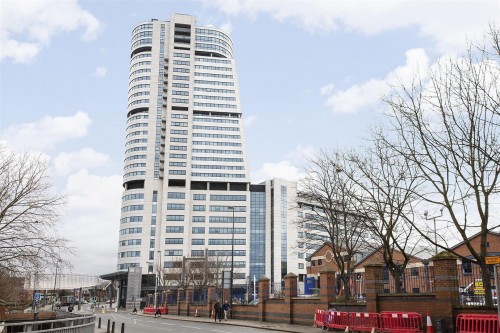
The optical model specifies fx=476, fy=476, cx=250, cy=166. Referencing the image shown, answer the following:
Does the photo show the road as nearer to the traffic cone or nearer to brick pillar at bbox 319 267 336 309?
brick pillar at bbox 319 267 336 309

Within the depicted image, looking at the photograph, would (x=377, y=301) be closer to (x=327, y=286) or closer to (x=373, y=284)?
(x=373, y=284)

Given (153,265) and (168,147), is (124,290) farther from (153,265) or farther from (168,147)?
(168,147)

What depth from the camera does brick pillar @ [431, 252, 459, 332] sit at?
18.0 metres

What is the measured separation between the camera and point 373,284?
21.7 metres

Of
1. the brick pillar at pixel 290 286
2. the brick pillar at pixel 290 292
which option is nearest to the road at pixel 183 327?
the brick pillar at pixel 290 292

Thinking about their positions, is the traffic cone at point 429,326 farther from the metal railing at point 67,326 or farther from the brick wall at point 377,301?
the metal railing at point 67,326

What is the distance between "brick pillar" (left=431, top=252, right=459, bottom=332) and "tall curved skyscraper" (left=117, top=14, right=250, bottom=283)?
11297 cm

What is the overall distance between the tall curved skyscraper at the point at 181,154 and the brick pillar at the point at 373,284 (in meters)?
109

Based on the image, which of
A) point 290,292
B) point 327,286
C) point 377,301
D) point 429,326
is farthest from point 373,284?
point 290,292

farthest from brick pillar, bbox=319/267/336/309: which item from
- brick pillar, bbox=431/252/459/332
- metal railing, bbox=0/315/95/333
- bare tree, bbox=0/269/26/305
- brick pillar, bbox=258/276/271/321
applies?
bare tree, bbox=0/269/26/305

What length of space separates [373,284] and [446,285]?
4119 mm

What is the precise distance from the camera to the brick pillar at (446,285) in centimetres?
1803

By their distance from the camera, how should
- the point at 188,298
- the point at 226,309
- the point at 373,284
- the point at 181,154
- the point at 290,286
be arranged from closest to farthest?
the point at 373,284, the point at 290,286, the point at 226,309, the point at 188,298, the point at 181,154

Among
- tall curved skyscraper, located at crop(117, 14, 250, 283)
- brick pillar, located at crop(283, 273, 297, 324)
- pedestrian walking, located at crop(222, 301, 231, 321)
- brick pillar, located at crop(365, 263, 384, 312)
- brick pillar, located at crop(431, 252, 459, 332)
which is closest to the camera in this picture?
brick pillar, located at crop(431, 252, 459, 332)
